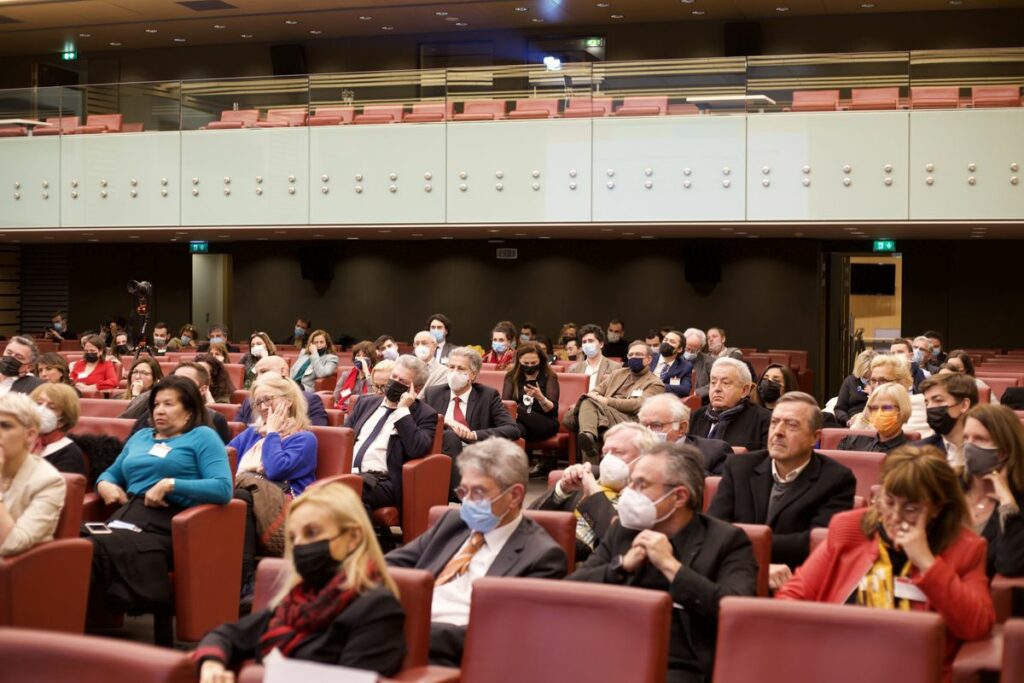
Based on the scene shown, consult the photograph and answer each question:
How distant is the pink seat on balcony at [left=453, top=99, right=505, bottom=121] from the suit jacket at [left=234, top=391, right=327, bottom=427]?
8.87 m

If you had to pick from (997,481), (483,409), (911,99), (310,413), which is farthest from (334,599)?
(911,99)

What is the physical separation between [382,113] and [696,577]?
13.6 meters

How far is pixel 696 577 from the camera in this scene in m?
3.36

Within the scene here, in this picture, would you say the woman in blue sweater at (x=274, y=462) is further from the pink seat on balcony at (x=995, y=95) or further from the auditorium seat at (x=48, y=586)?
the pink seat on balcony at (x=995, y=95)

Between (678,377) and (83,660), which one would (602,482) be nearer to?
(83,660)

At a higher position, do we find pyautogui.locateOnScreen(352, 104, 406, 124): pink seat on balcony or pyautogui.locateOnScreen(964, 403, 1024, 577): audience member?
pyautogui.locateOnScreen(352, 104, 406, 124): pink seat on balcony

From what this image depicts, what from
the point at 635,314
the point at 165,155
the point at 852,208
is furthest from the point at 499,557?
the point at 635,314

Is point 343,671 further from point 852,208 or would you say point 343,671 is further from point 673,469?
point 852,208

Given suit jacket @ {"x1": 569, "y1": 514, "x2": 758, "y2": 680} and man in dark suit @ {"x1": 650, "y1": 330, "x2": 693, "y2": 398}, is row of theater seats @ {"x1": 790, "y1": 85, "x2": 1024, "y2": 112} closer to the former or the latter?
man in dark suit @ {"x1": 650, "y1": 330, "x2": 693, "y2": 398}

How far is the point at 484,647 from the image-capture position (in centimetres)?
315

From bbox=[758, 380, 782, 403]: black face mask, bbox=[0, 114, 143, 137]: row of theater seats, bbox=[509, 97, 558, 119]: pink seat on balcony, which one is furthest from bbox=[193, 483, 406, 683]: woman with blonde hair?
bbox=[0, 114, 143, 137]: row of theater seats

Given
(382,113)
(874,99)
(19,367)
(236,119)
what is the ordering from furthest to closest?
(236,119)
(382,113)
(874,99)
(19,367)

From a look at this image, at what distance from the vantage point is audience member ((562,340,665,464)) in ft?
29.8

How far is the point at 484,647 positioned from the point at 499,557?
2.36ft
